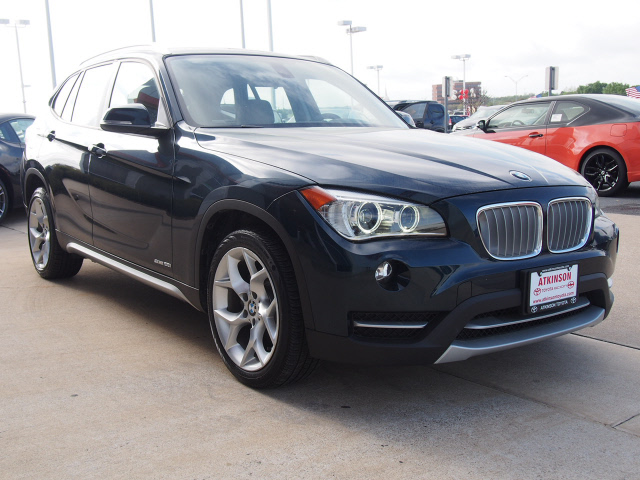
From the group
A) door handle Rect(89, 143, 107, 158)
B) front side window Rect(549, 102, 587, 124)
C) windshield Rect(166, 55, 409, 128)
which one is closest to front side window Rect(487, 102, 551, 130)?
front side window Rect(549, 102, 587, 124)

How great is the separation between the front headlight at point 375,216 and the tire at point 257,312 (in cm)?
32

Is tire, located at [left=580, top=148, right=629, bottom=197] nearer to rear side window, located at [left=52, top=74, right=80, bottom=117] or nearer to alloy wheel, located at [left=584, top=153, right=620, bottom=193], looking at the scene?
alloy wheel, located at [left=584, top=153, right=620, bottom=193]

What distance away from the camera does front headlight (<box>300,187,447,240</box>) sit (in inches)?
116

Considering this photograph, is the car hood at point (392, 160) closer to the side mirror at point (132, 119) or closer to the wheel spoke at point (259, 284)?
the side mirror at point (132, 119)

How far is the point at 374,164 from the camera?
3197 mm

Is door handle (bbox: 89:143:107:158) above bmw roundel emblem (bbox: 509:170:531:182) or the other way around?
above

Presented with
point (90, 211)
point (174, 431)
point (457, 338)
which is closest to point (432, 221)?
point (457, 338)

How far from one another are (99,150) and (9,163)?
597 cm

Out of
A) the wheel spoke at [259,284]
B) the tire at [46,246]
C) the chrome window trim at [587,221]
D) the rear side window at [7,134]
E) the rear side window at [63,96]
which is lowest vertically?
the tire at [46,246]

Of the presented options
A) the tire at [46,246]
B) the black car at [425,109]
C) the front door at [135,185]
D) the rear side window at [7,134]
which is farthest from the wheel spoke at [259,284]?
the black car at [425,109]

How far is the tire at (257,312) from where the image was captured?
313 centimetres

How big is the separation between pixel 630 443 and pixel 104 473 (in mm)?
2006

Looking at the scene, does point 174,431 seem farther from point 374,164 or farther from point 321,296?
point 374,164

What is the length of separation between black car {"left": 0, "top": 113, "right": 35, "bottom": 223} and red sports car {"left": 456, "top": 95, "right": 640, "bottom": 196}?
7.28 metres
